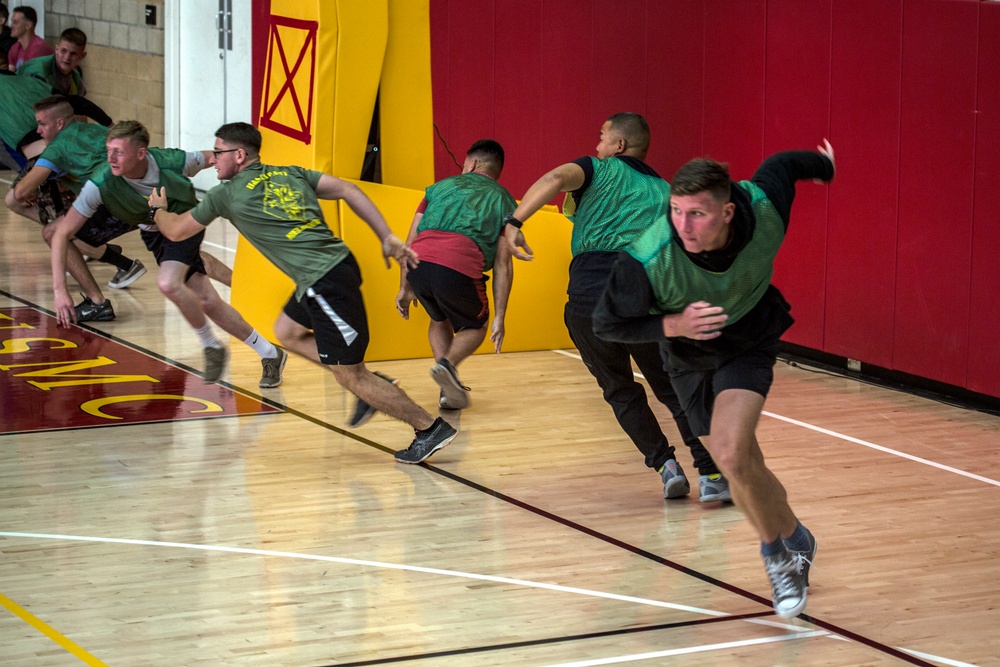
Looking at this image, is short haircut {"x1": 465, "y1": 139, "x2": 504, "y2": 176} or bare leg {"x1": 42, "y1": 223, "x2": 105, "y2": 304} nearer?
short haircut {"x1": 465, "y1": 139, "x2": 504, "y2": 176}

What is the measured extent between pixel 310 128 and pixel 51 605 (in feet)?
15.0

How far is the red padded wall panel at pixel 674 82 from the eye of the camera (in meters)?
9.66

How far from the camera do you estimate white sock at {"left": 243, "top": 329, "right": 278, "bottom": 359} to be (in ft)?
25.9

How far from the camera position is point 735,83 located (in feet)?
30.6

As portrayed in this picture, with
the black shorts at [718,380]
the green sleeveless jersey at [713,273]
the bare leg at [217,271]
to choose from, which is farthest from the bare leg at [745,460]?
the bare leg at [217,271]

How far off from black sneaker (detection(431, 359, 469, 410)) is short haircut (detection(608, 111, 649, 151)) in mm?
1608

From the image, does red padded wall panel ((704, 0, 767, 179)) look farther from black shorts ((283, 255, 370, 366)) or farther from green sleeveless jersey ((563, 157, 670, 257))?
black shorts ((283, 255, 370, 366))

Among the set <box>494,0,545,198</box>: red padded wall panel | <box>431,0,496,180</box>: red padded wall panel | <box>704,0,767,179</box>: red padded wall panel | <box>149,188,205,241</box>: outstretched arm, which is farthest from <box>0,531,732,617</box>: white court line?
<box>431,0,496,180</box>: red padded wall panel

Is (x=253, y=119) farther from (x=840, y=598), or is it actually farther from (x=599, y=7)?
(x=840, y=598)

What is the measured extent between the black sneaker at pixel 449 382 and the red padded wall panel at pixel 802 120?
2.79 m

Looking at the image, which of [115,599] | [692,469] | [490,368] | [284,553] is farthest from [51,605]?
[490,368]

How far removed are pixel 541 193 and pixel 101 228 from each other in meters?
5.44

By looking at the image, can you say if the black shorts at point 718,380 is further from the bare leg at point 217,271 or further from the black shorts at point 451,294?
the bare leg at point 217,271

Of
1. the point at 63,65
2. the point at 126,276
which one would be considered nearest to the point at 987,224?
the point at 126,276
